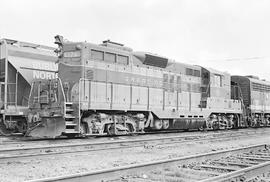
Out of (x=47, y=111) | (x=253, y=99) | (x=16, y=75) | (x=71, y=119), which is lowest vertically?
(x=71, y=119)

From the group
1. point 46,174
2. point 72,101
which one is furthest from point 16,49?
point 46,174

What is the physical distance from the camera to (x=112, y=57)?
13.8m

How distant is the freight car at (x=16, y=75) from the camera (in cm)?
1422

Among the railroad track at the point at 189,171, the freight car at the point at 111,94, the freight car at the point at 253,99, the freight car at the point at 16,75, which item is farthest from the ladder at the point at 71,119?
the freight car at the point at 253,99

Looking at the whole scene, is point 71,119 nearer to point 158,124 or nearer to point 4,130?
point 4,130

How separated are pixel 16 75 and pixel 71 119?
13.8 feet

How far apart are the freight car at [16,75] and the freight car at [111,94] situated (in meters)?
1.40

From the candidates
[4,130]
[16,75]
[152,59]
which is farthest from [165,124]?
[4,130]

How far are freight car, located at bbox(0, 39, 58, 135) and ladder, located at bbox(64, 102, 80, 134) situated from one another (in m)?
2.53

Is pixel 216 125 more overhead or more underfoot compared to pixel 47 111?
more underfoot

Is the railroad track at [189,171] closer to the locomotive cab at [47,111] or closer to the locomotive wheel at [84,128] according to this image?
the locomotive wheel at [84,128]

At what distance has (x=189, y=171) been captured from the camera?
6.51 meters

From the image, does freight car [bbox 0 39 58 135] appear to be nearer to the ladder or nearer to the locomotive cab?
the locomotive cab

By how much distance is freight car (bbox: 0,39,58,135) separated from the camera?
14.2 meters
